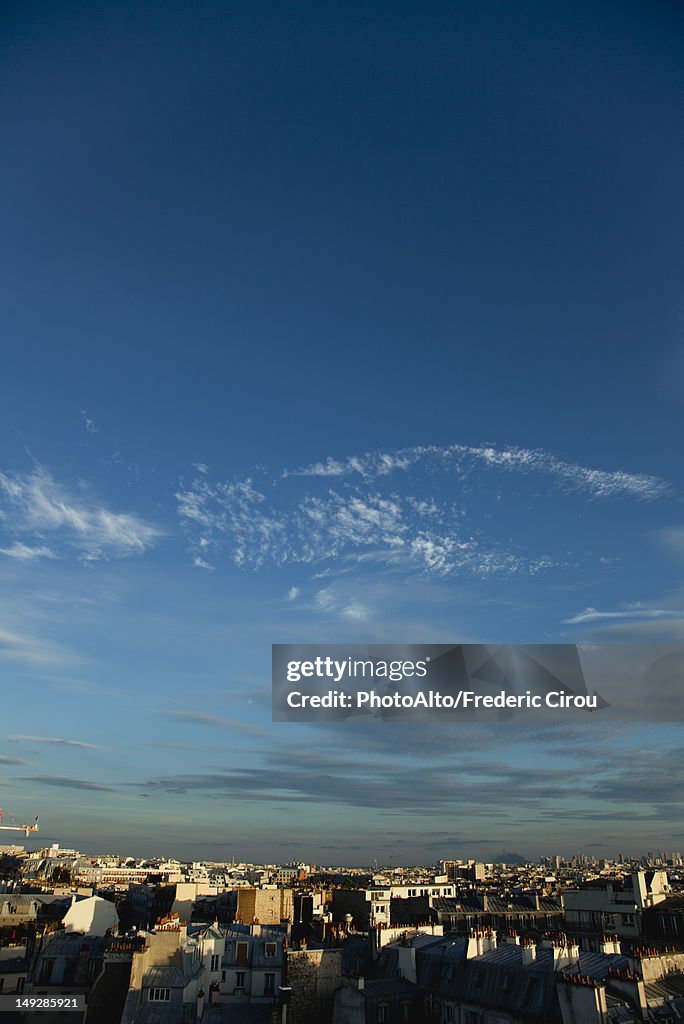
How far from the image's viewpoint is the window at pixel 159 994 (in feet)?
114

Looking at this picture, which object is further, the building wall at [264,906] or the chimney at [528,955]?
the building wall at [264,906]

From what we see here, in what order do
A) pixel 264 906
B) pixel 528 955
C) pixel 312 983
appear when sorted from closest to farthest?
pixel 528 955 → pixel 312 983 → pixel 264 906

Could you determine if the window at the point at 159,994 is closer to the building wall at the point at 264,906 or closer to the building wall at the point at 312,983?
the building wall at the point at 312,983

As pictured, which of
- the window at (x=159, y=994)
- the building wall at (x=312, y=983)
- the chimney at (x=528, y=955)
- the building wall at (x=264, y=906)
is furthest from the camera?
the building wall at (x=264, y=906)

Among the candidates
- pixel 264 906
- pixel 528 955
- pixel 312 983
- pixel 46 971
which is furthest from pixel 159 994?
pixel 264 906

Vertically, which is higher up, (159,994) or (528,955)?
(528,955)

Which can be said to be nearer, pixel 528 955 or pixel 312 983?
Result: pixel 528 955

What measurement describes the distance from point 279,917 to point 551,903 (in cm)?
3999

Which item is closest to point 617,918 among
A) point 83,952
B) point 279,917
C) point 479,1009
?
point 279,917

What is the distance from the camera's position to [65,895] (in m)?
89.2

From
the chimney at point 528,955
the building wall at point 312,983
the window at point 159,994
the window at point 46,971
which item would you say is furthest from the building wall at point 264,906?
the chimney at point 528,955

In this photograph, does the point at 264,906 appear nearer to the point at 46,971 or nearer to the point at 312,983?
the point at 46,971

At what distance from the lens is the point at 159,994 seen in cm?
3497

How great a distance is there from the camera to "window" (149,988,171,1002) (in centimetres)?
3469
